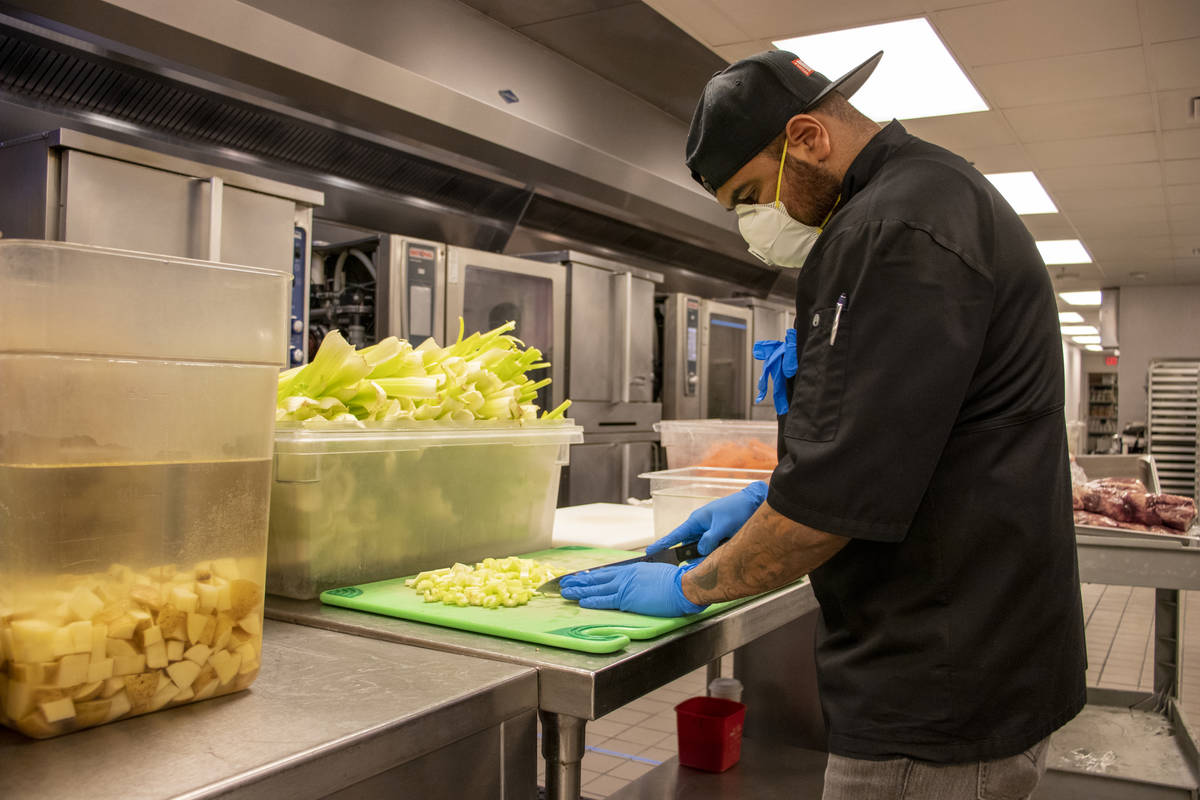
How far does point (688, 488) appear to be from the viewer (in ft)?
6.44

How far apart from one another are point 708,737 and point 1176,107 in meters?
4.54

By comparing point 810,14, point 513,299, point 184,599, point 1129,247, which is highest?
point 1129,247

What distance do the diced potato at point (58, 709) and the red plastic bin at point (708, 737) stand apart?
4.88 feet

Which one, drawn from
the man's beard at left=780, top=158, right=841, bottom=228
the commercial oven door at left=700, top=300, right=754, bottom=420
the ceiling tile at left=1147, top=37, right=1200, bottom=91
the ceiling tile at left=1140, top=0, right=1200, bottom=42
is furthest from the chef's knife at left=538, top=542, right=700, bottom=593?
the commercial oven door at left=700, top=300, right=754, bottom=420

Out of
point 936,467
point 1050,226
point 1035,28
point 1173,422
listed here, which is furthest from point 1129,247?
point 936,467

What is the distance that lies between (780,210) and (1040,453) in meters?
0.50

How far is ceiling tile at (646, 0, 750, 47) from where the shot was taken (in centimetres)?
358

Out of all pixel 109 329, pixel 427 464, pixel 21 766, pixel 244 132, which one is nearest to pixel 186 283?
pixel 109 329

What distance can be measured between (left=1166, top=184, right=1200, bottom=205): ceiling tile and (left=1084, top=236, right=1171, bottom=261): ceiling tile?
4.51 feet

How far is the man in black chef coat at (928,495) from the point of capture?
1.02 m

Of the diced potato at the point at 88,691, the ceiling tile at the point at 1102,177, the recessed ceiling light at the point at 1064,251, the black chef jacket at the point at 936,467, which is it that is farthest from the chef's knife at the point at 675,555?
the recessed ceiling light at the point at 1064,251

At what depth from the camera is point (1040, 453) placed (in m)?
1.09

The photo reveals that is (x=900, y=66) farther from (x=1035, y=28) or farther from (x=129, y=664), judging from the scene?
(x=129, y=664)

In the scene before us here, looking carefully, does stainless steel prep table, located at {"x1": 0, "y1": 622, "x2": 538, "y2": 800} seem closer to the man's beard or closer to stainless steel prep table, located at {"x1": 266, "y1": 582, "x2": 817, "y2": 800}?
stainless steel prep table, located at {"x1": 266, "y1": 582, "x2": 817, "y2": 800}
